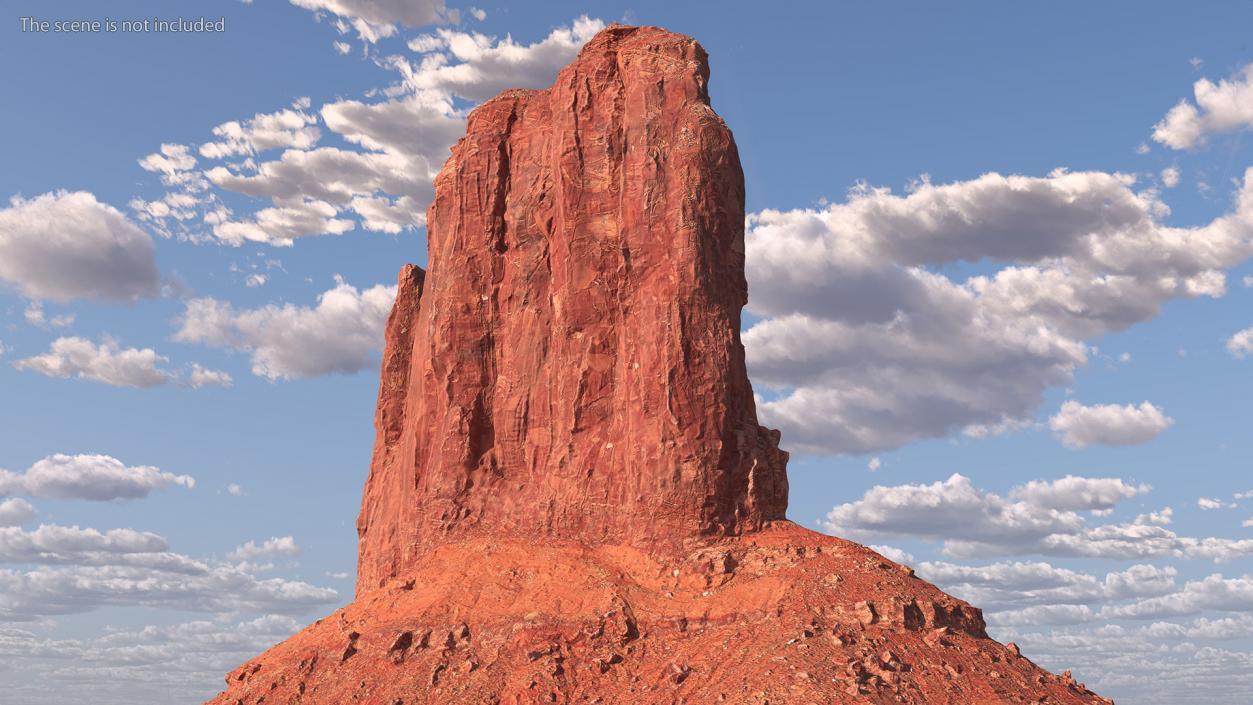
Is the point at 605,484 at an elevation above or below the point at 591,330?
below

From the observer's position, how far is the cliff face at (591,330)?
47.6 metres

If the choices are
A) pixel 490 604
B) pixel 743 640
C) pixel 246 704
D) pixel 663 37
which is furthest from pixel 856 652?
pixel 663 37

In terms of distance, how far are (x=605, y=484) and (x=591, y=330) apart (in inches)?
248

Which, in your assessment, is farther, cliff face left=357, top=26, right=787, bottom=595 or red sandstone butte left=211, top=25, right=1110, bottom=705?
cliff face left=357, top=26, right=787, bottom=595

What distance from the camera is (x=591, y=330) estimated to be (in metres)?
50.9

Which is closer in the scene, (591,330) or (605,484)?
(605,484)

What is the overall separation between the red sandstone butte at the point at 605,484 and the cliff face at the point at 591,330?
0.10 m

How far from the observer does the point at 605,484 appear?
48.9 m

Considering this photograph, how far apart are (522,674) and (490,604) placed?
4300mm

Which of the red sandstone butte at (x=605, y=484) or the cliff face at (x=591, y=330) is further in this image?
the cliff face at (x=591, y=330)

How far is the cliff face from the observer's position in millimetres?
47594

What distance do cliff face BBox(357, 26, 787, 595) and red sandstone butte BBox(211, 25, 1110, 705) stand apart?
0.10 m

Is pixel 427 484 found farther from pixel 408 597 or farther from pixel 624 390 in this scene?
pixel 624 390

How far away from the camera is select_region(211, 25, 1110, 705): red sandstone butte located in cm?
4256
